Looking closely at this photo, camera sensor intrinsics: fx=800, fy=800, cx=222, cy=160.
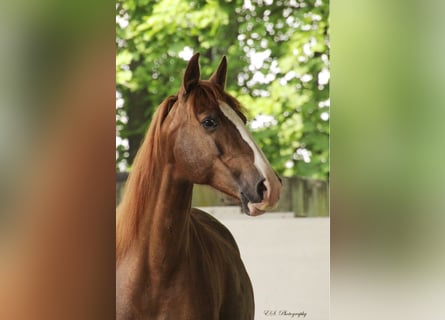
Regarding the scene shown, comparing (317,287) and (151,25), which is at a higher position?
(151,25)

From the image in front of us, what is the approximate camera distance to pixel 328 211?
4.55ft

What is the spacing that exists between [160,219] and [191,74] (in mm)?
258

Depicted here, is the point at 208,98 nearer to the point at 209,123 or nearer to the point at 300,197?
the point at 209,123

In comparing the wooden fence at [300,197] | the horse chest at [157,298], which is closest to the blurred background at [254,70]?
the wooden fence at [300,197]

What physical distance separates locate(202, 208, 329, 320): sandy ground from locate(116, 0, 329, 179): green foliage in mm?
96

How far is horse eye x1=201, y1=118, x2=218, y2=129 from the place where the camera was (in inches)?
53.6

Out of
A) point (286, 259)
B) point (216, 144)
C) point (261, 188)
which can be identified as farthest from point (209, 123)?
point (286, 259)

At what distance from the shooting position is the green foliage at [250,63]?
1.39 meters

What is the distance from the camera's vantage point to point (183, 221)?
1.40m

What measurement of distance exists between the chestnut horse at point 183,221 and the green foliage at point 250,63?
30 millimetres

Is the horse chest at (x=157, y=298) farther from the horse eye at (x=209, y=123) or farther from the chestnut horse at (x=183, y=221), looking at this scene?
the horse eye at (x=209, y=123)
